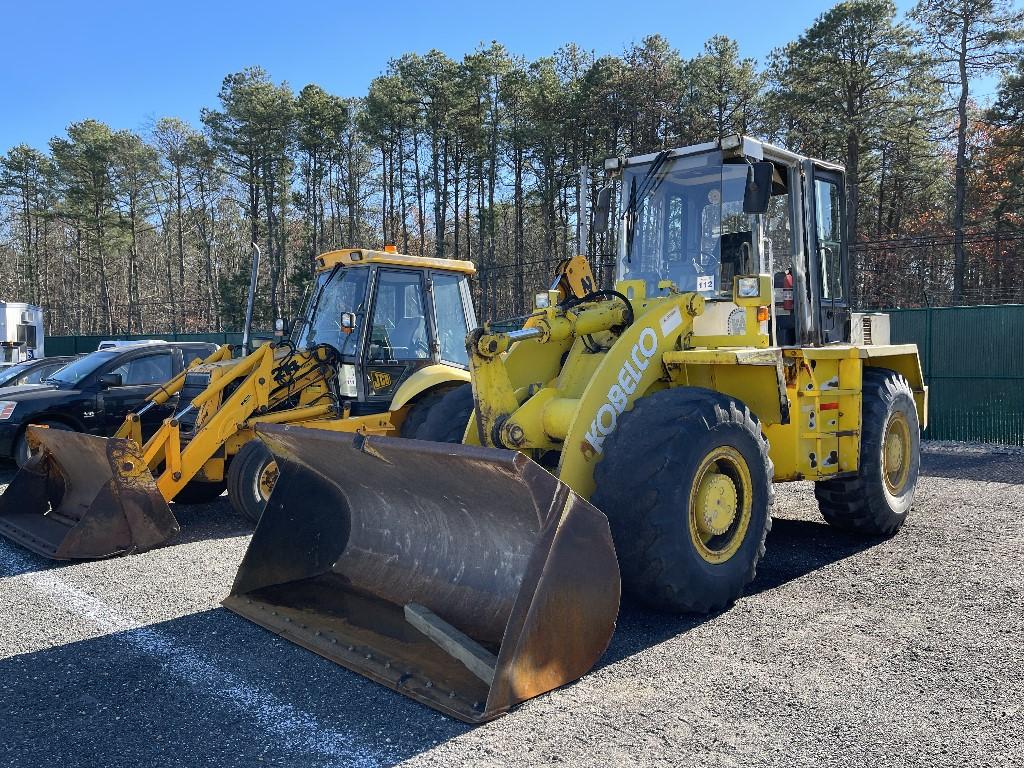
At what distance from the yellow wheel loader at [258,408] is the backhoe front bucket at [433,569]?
66.9 inches

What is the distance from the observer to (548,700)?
12.4 feet

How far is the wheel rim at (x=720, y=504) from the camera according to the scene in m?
4.78

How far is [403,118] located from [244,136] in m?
7.81

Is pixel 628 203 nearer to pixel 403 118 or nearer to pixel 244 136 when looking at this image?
pixel 403 118

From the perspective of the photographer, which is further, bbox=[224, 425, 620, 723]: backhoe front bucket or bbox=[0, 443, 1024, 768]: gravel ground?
bbox=[224, 425, 620, 723]: backhoe front bucket

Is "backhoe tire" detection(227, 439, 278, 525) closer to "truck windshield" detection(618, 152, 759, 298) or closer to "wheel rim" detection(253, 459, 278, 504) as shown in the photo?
"wheel rim" detection(253, 459, 278, 504)

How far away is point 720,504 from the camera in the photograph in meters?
4.94

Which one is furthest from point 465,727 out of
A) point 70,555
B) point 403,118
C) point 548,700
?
point 403,118

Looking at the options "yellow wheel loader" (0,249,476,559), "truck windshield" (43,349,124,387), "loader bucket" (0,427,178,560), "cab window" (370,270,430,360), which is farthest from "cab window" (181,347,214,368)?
"cab window" (370,270,430,360)

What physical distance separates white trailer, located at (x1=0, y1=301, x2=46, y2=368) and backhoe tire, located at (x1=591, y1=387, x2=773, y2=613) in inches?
859

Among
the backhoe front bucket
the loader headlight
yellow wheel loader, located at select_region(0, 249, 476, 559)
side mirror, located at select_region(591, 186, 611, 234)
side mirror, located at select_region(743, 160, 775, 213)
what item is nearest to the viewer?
the backhoe front bucket

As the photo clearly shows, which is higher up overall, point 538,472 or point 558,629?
point 538,472

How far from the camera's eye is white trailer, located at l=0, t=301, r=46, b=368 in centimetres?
2239

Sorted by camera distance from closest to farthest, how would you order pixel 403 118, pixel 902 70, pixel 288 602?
pixel 288 602, pixel 902 70, pixel 403 118
